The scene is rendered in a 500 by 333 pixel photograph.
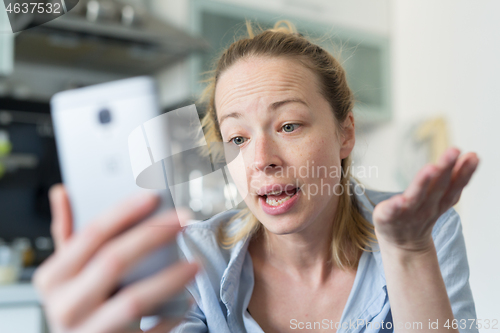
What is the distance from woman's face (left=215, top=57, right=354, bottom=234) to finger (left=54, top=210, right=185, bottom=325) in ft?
1.57

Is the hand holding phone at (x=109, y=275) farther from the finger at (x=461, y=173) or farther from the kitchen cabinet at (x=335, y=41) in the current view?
the kitchen cabinet at (x=335, y=41)

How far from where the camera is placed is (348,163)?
1.09 m

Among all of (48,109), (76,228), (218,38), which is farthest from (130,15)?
(76,228)

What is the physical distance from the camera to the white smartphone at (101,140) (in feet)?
1.25

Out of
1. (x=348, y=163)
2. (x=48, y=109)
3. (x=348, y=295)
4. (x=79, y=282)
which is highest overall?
(x=79, y=282)

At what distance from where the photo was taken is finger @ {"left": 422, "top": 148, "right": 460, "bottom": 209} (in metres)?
0.41

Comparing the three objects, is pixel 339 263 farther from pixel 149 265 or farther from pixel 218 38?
pixel 218 38

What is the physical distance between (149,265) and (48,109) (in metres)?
2.21

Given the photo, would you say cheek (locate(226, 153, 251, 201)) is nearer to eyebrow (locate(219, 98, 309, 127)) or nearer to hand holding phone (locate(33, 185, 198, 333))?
eyebrow (locate(219, 98, 309, 127))

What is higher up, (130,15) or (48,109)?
(130,15)

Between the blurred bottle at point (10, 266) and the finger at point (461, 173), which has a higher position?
the finger at point (461, 173)

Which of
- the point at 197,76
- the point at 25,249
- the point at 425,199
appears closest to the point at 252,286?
the point at 425,199

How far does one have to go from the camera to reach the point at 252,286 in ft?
3.09

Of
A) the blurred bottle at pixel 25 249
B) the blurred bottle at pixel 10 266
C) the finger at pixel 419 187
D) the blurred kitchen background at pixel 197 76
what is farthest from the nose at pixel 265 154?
the blurred bottle at pixel 25 249
